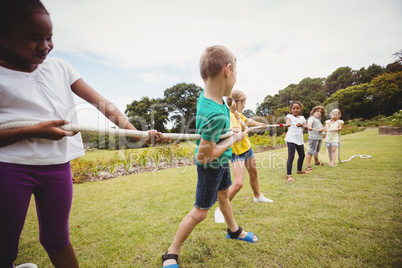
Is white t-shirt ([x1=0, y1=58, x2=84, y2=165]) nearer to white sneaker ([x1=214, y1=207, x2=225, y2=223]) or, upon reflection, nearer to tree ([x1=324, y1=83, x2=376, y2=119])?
white sneaker ([x1=214, y1=207, x2=225, y2=223])

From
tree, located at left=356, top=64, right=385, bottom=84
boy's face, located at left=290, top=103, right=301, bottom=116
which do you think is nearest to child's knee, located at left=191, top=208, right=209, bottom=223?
boy's face, located at left=290, top=103, right=301, bottom=116

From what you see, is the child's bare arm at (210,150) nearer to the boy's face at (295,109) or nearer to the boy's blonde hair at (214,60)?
the boy's blonde hair at (214,60)

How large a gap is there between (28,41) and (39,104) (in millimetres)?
339

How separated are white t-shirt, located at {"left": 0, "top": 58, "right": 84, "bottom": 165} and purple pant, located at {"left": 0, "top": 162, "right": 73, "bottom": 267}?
70mm

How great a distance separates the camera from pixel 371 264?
1.70 metres

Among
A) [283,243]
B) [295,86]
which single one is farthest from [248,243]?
[295,86]

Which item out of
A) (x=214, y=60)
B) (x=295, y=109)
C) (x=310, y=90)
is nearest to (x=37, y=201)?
(x=214, y=60)

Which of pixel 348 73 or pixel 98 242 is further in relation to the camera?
pixel 348 73

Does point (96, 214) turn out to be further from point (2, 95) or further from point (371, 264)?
point (371, 264)

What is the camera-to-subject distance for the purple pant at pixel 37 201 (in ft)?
2.99

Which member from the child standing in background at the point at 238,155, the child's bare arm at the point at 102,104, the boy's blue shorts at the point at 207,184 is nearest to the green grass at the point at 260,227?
the child standing in background at the point at 238,155

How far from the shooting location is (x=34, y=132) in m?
0.92

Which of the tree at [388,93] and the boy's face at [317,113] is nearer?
the boy's face at [317,113]

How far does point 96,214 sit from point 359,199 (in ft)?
15.5
